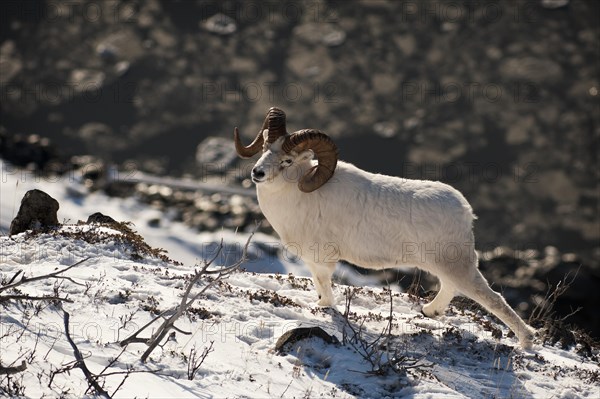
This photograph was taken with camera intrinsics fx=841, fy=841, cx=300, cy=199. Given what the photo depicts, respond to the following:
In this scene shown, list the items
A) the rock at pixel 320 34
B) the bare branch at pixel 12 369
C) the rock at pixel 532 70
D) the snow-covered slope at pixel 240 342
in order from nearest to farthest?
the bare branch at pixel 12 369 < the snow-covered slope at pixel 240 342 < the rock at pixel 532 70 < the rock at pixel 320 34

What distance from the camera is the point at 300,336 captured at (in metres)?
10.0

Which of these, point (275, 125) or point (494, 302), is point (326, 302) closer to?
point (494, 302)

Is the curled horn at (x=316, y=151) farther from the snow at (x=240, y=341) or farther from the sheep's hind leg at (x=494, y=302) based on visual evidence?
the sheep's hind leg at (x=494, y=302)

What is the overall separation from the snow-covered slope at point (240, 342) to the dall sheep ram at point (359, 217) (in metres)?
0.76

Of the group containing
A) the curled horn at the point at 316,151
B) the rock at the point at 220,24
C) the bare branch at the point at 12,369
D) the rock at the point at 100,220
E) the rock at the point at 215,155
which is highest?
the rock at the point at 220,24

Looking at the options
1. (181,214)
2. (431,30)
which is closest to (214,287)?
(181,214)

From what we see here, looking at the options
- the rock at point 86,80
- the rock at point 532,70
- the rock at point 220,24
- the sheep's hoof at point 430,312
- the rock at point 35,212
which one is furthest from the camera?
the rock at point 220,24

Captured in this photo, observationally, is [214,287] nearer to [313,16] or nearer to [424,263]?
[424,263]

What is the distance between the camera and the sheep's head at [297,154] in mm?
11156

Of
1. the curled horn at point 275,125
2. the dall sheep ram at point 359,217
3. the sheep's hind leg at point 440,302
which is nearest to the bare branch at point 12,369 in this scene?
the dall sheep ram at point 359,217

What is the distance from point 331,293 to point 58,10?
29.8m

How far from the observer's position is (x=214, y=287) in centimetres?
1167

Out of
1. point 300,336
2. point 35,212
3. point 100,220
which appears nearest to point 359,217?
point 300,336

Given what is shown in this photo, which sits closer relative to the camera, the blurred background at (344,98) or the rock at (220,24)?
the blurred background at (344,98)
